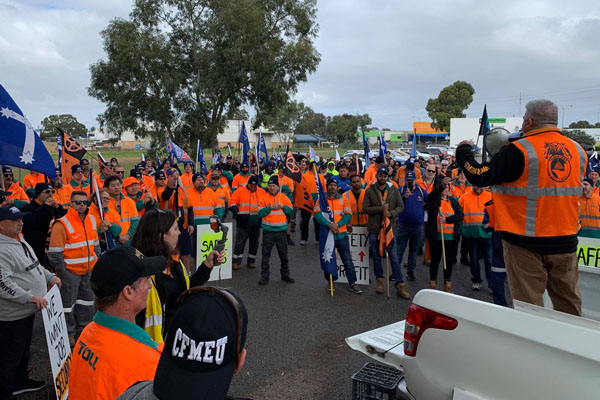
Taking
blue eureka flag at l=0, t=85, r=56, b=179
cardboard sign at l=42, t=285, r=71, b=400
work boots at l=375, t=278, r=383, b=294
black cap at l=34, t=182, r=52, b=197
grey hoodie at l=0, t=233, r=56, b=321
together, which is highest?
blue eureka flag at l=0, t=85, r=56, b=179

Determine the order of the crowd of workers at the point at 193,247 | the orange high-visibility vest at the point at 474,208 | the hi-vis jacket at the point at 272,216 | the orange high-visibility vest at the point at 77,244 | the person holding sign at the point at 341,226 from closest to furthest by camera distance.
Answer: the crowd of workers at the point at 193,247, the orange high-visibility vest at the point at 77,244, the person holding sign at the point at 341,226, the orange high-visibility vest at the point at 474,208, the hi-vis jacket at the point at 272,216

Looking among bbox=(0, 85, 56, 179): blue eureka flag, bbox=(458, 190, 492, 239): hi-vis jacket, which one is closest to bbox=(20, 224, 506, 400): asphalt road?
bbox=(458, 190, 492, 239): hi-vis jacket

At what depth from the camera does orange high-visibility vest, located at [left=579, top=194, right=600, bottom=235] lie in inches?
262

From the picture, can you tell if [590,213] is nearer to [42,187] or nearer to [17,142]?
[17,142]

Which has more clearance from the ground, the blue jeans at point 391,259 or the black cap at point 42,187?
the black cap at point 42,187

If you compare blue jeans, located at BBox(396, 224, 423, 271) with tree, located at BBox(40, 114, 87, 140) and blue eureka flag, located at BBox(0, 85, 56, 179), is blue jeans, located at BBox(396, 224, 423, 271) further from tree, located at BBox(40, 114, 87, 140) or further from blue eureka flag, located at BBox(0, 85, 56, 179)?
tree, located at BBox(40, 114, 87, 140)

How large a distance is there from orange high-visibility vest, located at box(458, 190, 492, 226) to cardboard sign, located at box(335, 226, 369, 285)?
1.88m

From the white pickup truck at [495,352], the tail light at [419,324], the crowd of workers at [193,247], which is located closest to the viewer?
the crowd of workers at [193,247]

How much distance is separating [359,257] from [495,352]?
232 inches

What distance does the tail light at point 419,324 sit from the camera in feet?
7.33

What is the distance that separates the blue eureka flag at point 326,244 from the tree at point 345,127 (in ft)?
226

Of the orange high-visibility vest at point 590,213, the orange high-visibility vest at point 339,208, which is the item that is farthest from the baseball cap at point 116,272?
the orange high-visibility vest at point 590,213

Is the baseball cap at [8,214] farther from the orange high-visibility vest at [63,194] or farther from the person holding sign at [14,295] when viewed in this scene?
the orange high-visibility vest at [63,194]

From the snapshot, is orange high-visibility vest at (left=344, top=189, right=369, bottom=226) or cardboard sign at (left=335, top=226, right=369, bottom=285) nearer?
cardboard sign at (left=335, top=226, right=369, bottom=285)
